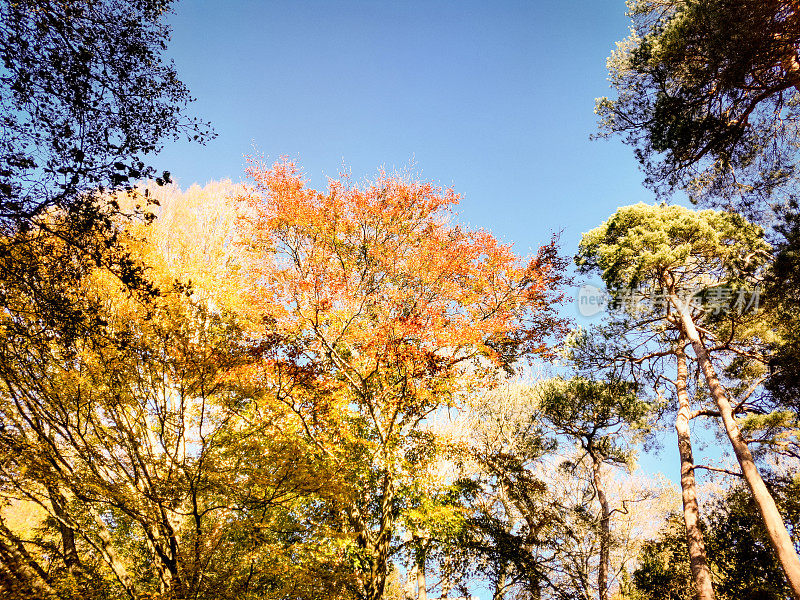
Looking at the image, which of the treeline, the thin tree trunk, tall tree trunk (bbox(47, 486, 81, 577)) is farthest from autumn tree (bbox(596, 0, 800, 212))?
tall tree trunk (bbox(47, 486, 81, 577))

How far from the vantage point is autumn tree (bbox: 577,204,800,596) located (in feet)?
35.9

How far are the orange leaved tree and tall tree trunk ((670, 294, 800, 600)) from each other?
4.25 metres

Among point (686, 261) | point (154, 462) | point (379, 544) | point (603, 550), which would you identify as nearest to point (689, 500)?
point (603, 550)

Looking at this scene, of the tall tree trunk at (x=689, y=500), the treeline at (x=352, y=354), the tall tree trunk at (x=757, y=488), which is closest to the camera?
the treeline at (x=352, y=354)

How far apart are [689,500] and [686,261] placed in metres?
A: 6.35

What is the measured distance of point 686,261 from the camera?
38.9 ft

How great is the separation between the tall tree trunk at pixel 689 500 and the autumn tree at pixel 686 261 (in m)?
0.68

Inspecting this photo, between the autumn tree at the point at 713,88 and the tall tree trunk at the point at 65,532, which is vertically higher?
the autumn tree at the point at 713,88

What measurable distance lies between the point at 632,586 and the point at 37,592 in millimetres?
14024

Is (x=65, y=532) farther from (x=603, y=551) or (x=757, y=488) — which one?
(x=757, y=488)

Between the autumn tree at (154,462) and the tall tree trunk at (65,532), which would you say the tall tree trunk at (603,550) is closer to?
the autumn tree at (154,462)

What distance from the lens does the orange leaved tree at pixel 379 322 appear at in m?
8.52

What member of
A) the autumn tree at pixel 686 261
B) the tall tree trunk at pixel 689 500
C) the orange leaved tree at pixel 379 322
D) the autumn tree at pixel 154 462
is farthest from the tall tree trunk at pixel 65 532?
the autumn tree at pixel 686 261

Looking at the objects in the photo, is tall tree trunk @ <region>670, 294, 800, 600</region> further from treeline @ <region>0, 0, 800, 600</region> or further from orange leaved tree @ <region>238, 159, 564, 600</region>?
orange leaved tree @ <region>238, 159, 564, 600</region>
